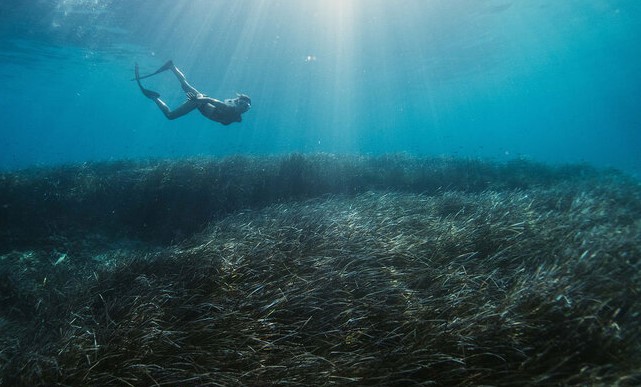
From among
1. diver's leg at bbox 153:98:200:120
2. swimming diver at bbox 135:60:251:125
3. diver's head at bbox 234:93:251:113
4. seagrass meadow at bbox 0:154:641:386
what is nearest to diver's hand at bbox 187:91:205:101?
swimming diver at bbox 135:60:251:125

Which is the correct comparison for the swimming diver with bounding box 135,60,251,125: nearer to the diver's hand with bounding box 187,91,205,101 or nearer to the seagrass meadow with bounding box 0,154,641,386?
the diver's hand with bounding box 187,91,205,101

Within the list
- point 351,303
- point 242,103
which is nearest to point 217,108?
point 242,103

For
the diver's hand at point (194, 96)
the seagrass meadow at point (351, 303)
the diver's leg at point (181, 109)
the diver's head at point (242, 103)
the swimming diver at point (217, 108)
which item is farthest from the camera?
the diver's leg at point (181, 109)

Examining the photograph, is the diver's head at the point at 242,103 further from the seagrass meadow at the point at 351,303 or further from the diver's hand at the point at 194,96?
the seagrass meadow at the point at 351,303

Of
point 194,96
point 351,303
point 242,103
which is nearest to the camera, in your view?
point 351,303

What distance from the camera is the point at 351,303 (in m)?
3.22

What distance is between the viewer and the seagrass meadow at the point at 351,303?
7.84ft

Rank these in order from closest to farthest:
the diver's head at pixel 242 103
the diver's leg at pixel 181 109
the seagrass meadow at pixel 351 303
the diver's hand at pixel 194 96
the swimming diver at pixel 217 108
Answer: the seagrass meadow at pixel 351 303 < the swimming diver at pixel 217 108 < the diver's head at pixel 242 103 < the diver's hand at pixel 194 96 < the diver's leg at pixel 181 109

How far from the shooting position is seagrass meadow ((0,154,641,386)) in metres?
2.39

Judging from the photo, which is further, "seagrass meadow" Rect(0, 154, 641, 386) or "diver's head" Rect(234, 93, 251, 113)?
"diver's head" Rect(234, 93, 251, 113)

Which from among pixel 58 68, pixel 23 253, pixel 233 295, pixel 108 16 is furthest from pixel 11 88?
pixel 233 295

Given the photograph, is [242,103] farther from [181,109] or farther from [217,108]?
[181,109]

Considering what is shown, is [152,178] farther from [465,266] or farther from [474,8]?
[474,8]

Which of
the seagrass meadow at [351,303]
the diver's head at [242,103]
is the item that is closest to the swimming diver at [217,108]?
the diver's head at [242,103]
